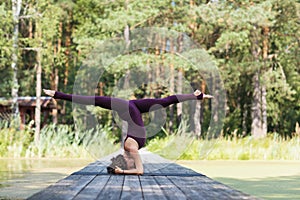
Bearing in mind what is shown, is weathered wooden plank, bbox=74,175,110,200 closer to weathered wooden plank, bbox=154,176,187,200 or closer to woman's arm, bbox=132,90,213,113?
weathered wooden plank, bbox=154,176,187,200

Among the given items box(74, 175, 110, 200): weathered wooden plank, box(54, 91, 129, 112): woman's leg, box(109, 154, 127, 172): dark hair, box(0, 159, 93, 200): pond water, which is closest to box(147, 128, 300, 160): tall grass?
box(0, 159, 93, 200): pond water

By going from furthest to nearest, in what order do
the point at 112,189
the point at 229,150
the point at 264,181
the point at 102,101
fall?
the point at 229,150, the point at 264,181, the point at 102,101, the point at 112,189

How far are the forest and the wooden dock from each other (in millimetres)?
10779

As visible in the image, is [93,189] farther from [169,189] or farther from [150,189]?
[169,189]

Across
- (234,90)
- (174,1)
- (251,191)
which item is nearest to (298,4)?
(174,1)

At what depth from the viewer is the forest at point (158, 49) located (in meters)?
18.5

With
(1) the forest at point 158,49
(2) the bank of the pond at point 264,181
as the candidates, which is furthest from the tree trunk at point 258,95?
(2) the bank of the pond at point 264,181

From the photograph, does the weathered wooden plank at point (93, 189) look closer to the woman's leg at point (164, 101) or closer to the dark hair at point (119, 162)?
the dark hair at point (119, 162)

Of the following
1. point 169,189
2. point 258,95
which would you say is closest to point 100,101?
point 169,189

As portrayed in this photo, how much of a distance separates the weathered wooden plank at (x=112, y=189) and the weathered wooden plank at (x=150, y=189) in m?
0.20

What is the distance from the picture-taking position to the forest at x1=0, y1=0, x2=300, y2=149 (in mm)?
18547

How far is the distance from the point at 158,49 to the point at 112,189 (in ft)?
49.0

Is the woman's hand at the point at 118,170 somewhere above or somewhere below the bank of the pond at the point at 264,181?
above

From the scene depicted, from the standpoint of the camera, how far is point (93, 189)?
4.75 metres
